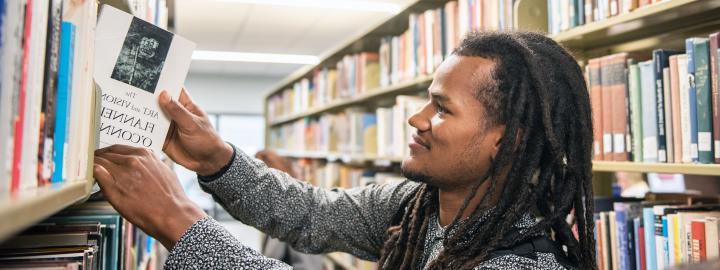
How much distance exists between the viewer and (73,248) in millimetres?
787

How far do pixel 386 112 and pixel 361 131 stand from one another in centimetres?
40

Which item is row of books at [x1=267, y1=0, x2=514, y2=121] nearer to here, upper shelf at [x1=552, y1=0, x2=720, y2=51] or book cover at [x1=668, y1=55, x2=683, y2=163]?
upper shelf at [x1=552, y1=0, x2=720, y2=51]

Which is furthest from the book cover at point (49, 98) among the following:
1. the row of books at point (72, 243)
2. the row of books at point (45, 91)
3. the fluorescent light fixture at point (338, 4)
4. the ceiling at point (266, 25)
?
the fluorescent light fixture at point (338, 4)

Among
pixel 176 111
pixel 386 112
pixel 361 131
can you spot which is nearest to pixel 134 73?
pixel 176 111

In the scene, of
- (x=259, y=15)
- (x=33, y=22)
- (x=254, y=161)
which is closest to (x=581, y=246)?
(x=254, y=161)

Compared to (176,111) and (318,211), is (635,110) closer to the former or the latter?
(318,211)

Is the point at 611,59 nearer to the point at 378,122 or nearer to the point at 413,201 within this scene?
the point at 413,201

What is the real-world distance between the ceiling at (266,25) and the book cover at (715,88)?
126 inches

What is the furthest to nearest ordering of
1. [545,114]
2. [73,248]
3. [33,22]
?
[545,114] → [73,248] → [33,22]

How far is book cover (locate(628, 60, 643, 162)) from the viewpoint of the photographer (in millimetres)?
1352

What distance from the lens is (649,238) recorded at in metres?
1.34

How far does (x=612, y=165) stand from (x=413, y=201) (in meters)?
0.51

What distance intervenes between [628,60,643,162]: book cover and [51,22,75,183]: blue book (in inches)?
47.4

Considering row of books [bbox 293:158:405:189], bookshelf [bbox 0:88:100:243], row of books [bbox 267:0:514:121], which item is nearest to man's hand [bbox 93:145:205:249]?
bookshelf [bbox 0:88:100:243]
